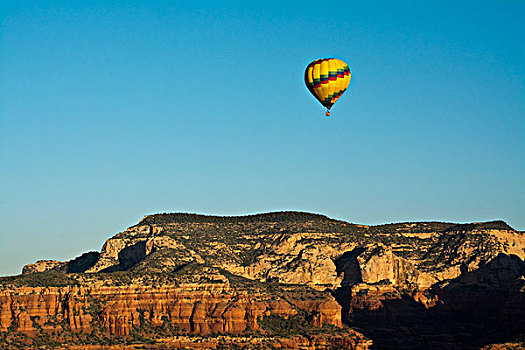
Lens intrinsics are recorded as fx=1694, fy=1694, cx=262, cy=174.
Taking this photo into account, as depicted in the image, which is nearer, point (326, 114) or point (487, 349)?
point (326, 114)

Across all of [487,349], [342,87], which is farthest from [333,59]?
[487,349]

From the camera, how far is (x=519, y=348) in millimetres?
197000

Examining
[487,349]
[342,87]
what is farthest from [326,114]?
[487,349]

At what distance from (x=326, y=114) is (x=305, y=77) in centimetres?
1218

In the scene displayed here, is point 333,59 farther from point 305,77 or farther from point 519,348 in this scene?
point 519,348

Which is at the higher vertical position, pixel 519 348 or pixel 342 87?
pixel 342 87

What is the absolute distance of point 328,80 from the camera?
18725cm

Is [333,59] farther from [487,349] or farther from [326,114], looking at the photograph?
[487,349]

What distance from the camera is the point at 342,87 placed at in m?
188

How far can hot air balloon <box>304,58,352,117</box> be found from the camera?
187250 millimetres

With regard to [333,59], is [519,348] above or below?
below

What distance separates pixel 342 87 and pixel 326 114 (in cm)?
924

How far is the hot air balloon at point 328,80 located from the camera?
614ft

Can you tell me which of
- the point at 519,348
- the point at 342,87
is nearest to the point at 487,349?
the point at 519,348
